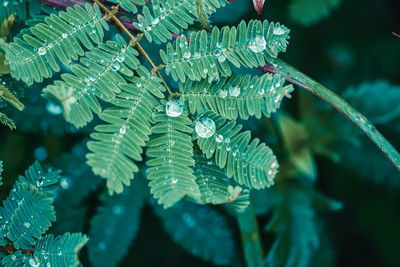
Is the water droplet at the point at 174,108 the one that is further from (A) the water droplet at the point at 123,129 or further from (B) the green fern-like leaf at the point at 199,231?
(B) the green fern-like leaf at the point at 199,231

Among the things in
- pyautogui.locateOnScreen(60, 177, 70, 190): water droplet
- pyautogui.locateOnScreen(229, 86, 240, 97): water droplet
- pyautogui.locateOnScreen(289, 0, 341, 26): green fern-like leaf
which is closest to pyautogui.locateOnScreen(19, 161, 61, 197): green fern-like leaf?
pyautogui.locateOnScreen(60, 177, 70, 190): water droplet

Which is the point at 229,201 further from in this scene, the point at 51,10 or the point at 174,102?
the point at 51,10

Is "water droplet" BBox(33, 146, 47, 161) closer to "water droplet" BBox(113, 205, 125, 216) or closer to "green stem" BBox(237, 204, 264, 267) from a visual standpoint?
"water droplet" BBox(113, 205, 125, 216)

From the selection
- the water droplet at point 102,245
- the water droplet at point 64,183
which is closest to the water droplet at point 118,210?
the water droplet at point 102,245

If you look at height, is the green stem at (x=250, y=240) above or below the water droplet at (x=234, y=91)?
below

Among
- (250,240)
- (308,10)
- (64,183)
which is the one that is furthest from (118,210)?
(308,10)

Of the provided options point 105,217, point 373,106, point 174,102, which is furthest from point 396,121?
point 105,217

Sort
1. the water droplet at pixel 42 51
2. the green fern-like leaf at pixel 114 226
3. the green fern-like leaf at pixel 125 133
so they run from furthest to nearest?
the green fern-like leaf at pixel 114 226 → the water droplet at pixel 42 51 → the green fern-like leaf at pixel 125 133
